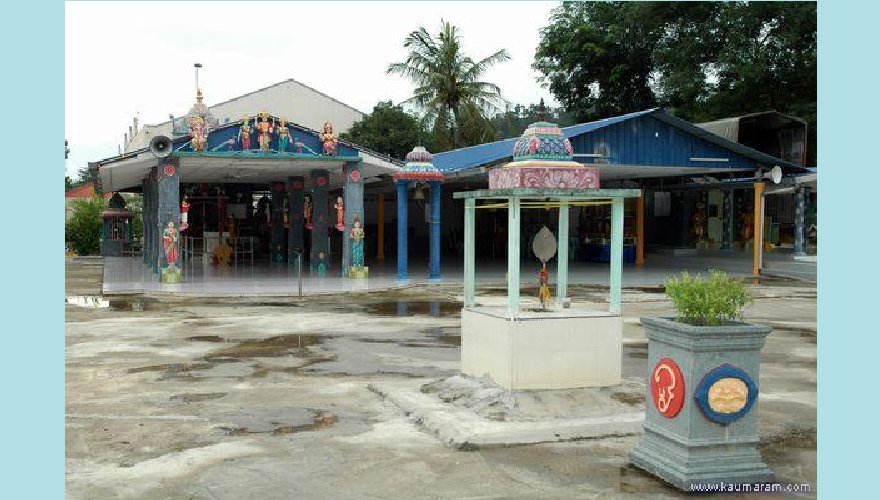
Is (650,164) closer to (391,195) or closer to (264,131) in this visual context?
(264,131)

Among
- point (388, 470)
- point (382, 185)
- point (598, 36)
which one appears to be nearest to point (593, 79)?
point (598, 36)

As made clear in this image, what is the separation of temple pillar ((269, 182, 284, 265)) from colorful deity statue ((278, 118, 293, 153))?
8.97 m

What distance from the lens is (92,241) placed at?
4241 cm

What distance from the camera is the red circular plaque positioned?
6.26 metres

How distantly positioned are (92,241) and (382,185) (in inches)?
735

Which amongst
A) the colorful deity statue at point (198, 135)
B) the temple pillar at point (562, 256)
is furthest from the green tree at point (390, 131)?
the temple pillar at point (562, 256)

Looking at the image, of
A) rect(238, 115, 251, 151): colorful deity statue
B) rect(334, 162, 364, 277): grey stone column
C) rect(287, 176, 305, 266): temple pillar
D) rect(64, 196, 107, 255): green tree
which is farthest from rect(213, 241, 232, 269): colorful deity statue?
rect(64, 196, 107, 255): green tree

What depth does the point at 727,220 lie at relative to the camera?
3475 cm

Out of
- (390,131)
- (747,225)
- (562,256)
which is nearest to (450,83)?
(390,131)

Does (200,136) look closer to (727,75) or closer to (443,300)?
(443,300)

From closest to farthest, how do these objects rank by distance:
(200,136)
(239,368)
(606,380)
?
(606,380)
(239,368)
(200,136)

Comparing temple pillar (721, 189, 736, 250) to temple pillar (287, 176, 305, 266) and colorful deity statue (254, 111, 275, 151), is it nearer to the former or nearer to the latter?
temple pillar (287, 176, 305, 266)

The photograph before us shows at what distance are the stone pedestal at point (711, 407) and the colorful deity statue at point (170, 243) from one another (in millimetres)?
17844

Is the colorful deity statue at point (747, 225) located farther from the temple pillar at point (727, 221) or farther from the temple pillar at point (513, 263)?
the temple pillar at point (513, 263)
